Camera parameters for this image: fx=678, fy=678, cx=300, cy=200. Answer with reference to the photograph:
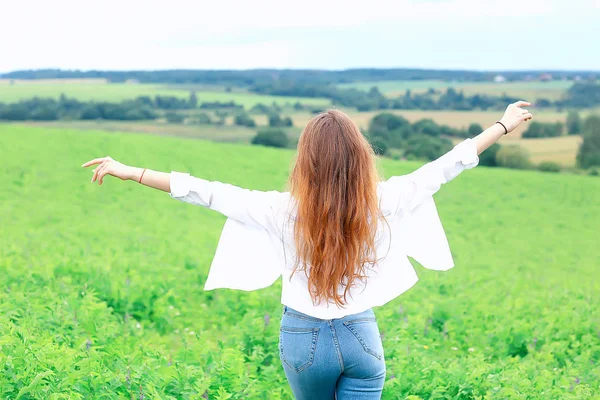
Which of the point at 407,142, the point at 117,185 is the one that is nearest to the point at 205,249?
the point at 117,185

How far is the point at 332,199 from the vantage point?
355 centimetres

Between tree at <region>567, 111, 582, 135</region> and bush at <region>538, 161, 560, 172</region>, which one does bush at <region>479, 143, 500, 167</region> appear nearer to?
bush at <region>538, 161, 560, 172</region>

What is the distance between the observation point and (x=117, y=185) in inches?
1235

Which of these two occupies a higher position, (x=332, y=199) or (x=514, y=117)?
(x=514, y=117)

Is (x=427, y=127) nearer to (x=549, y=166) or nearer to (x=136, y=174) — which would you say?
(x=549, y=166)

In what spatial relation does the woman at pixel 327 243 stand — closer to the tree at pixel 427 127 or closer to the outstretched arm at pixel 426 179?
the outstretched arm at pixel 426 179

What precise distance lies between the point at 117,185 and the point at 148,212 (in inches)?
219

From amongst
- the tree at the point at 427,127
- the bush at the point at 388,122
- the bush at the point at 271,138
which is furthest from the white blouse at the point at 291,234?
the tree at the point at 427,127

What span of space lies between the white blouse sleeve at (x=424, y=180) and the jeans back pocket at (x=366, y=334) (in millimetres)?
656

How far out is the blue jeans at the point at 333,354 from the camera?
355cm

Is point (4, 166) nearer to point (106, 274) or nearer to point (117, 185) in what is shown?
point (117, 185)

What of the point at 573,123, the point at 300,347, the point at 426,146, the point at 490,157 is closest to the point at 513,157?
the point at 490,157

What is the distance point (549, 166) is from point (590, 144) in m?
7.04

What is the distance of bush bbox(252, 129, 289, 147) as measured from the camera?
165 feet
